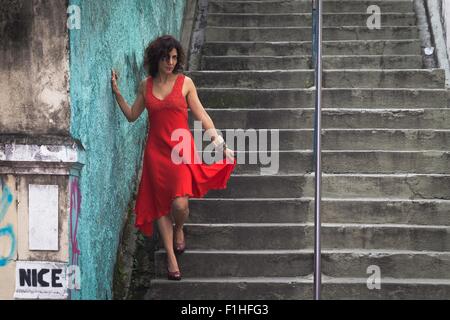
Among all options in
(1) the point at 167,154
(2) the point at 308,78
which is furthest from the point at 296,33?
(1) the point at 167,154

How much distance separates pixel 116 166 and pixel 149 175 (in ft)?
0.85

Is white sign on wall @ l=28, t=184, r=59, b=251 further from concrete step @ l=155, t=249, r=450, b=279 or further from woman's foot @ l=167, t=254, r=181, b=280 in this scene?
concrete step @ l=155, t=249, r=450, b=279

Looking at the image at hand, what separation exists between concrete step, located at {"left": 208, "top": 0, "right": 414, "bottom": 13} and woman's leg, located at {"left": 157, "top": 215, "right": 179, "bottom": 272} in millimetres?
4365

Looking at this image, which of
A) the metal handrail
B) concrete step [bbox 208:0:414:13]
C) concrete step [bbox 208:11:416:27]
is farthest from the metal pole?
concrete step [bbox 208:0:414:13]

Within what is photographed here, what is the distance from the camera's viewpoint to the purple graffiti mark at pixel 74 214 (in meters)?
5.06

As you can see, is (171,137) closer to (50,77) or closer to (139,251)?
(139,251)

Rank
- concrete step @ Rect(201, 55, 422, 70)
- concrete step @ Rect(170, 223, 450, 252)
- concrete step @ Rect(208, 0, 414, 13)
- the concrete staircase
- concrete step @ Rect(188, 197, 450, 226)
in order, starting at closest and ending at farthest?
the concrete staircase → concrete step @ Rect(170, 223, 450, 252) → concrete step @ Rect(188, 197, 450, 226) → concrete step @ Rect(201, 55, 422, 70) → concrete step @ Rect(208, 0, 414, 13)

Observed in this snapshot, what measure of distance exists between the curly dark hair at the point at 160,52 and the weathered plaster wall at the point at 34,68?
1212mm

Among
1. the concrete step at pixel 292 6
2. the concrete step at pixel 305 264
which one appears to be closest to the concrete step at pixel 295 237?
Answer: the concrete step at pixel 305 264

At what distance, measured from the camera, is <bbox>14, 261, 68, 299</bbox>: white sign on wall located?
5.02 metres

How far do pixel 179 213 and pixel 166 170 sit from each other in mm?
316

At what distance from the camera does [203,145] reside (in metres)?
7.66

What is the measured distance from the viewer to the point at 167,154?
6.19m

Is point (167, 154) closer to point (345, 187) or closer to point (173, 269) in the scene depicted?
point (173, 269)
